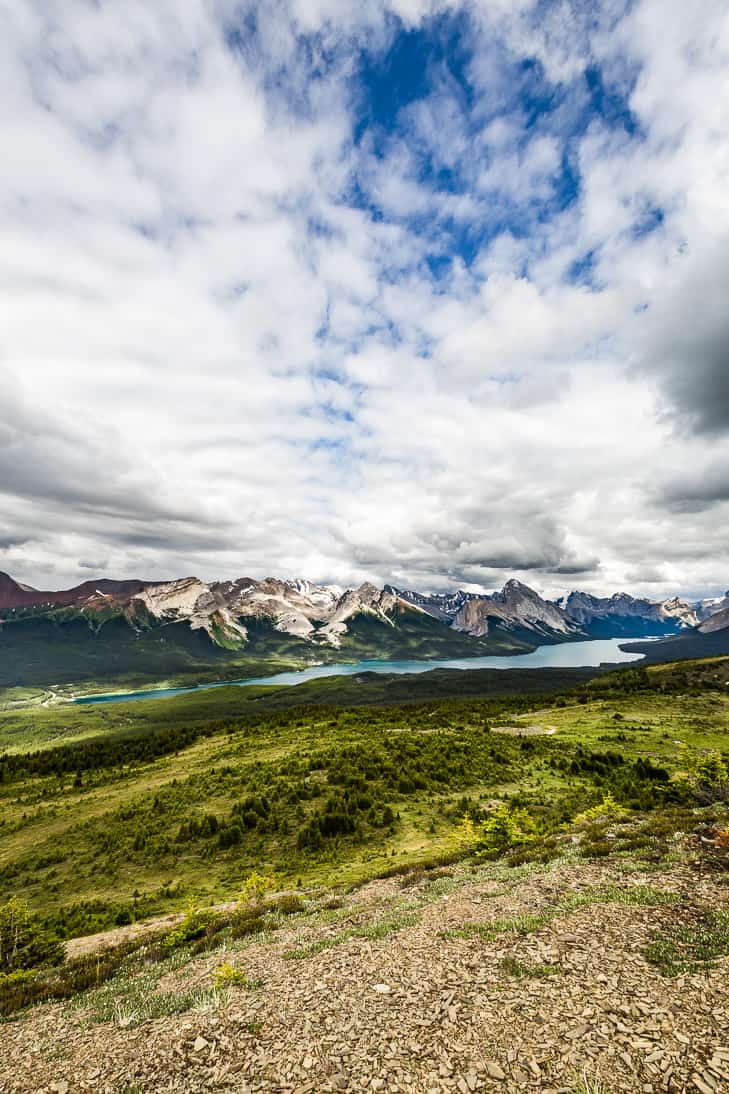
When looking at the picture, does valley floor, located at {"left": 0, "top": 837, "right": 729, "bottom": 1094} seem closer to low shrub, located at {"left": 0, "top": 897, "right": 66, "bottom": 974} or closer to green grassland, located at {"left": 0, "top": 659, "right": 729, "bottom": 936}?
low shrub, located at {"left": 0, "top": 897, "right": 66, "bottom": 974}

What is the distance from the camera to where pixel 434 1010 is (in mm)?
8727

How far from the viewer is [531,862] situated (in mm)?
17906

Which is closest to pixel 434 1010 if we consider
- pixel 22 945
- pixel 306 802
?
pixel 22 945

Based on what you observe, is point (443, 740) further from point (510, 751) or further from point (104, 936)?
point (104, 936)

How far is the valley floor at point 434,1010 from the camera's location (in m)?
7.03

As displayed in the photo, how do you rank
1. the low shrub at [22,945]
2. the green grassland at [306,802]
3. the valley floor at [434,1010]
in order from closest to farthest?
1. the valley floor at [434,1010]
2. the low shrub at [22,945]
3. the green grassland at [306,802]

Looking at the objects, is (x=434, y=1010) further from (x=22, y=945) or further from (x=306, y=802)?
(x=306, y=802)

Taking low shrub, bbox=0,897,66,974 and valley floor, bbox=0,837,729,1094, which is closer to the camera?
valley floor, bbox=0,837,729,1094

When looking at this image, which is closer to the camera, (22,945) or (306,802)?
(22,945)

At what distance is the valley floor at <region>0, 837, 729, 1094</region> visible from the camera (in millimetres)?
7031

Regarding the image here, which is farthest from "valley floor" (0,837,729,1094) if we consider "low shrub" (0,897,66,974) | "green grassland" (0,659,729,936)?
"green grassland" (0,659,729,936)

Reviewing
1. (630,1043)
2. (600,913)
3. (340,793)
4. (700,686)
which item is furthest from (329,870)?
(700,686)

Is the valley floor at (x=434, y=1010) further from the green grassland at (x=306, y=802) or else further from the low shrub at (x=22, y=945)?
the green grassland at (x=306, y=802)

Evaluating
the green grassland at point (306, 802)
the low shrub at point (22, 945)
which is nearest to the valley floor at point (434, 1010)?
the low shrub at point (22, 945)
